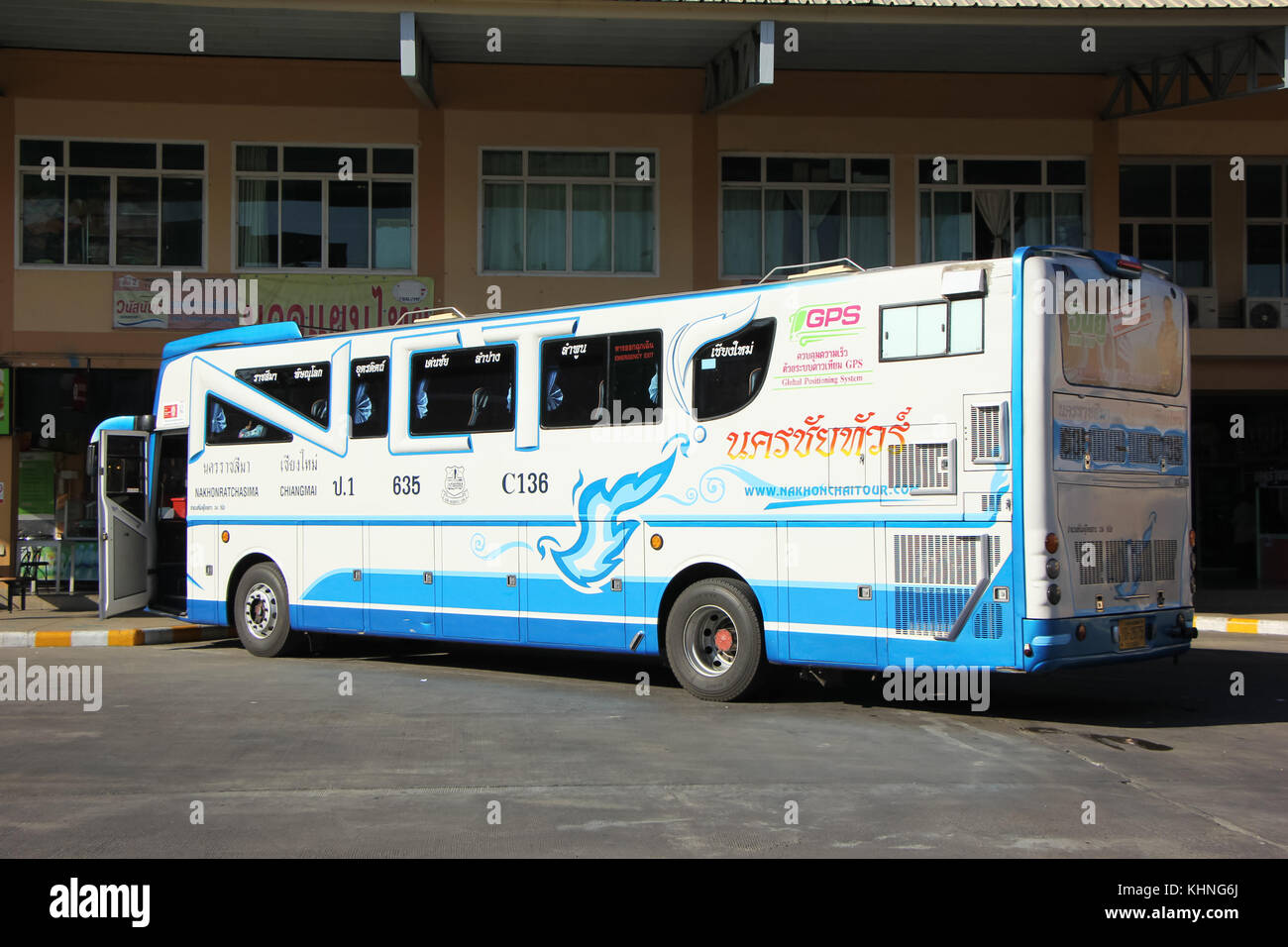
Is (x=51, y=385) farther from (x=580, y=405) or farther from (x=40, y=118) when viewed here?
(x=580, y=405)

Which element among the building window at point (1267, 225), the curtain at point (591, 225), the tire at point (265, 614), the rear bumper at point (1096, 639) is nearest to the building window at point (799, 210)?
the curtain at point (591, 225)

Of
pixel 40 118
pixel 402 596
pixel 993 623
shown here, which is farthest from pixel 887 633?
pixel 40 118

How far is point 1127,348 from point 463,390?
6.26m

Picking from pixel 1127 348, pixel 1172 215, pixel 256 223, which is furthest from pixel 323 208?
pixel 1172 215

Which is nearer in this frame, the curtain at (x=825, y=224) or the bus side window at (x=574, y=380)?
the bus side window at (x=574, y=380)

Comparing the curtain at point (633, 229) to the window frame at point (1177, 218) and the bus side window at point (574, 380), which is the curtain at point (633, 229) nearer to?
the window frame at point (1177, 218)

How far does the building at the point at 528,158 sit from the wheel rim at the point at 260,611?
678 cm

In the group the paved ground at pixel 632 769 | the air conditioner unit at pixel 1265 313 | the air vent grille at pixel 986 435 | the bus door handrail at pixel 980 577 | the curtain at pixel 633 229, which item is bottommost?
the paved ground at pixel 632 769

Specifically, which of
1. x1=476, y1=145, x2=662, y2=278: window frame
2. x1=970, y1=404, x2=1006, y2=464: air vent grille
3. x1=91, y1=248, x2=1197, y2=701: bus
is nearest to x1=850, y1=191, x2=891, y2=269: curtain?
x1=476, y1=145, x2=662, y2=278: window frame

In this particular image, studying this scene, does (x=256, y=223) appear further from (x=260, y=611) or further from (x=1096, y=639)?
(x=1096, y=639)

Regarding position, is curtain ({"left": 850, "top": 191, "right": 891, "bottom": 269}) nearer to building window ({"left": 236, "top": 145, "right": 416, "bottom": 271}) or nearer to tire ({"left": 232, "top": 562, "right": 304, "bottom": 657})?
building window ({"left": 236, "top": 145, "right": 416, "bottom": 271})

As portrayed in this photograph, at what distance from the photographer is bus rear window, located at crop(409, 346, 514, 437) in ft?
40.2

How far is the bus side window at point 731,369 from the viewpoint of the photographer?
1062 centimetres

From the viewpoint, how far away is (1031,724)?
9828 mm
